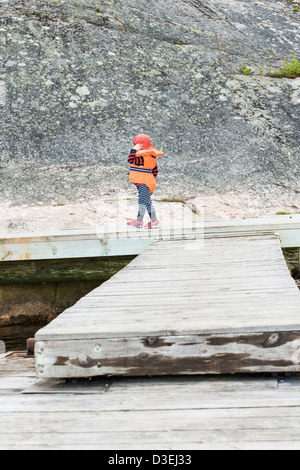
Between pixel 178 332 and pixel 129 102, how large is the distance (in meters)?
8.60

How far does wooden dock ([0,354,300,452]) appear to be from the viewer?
173 centimetres

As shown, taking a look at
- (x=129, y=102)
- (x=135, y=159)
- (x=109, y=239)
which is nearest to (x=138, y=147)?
(x=135, y=159)

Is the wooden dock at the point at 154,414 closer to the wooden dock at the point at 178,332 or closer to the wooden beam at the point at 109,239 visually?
the wooden dock at the point at 178,332

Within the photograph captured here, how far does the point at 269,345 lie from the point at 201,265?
2038 millimetres

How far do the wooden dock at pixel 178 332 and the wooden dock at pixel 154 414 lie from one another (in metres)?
0.07

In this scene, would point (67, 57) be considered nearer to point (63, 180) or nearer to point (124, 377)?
point (63, 180)

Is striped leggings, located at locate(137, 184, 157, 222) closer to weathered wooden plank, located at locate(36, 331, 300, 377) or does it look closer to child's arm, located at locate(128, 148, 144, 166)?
child's arm, located at locate(128, 148, 144, 166)

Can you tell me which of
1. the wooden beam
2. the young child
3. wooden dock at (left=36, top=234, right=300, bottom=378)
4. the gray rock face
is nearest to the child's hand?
the young child

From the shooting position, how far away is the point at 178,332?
2.30 m

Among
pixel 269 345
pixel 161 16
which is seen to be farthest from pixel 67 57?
pixel 269 345

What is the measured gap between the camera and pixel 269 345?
2254mm

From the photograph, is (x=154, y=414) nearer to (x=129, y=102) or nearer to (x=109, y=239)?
(x=109, y=239)

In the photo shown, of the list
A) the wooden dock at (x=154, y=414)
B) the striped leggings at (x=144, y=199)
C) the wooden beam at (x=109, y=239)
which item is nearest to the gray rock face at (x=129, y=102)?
the striped leggings at (x=144, y=199)

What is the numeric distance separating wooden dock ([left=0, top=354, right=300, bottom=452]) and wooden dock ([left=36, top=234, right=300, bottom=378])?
0.07m
